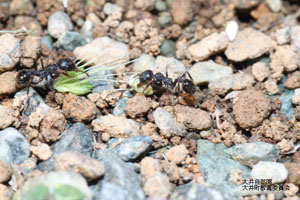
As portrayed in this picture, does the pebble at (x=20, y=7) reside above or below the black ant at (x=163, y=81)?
above

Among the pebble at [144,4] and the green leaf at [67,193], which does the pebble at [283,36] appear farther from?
the green leaf at [67,193]

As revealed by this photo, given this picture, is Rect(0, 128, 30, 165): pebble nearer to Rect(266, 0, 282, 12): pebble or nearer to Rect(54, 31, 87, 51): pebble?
Rect(54, 31, 87, 51): pebble

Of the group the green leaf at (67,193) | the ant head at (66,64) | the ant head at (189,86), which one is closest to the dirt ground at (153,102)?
the green leaf at (67,193)

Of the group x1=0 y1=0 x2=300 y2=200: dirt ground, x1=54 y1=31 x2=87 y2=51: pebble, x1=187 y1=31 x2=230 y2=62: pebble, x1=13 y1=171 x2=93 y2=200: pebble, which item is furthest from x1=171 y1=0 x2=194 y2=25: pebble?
x1=13 y1=171 x2=93 y2=200: pebble

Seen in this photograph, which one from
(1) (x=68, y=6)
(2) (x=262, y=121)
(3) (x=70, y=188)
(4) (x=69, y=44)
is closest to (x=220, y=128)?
(2) (x=262, y=121)

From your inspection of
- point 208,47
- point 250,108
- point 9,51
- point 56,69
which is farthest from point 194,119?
point 9,51

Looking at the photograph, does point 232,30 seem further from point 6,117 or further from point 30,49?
point 6,117
